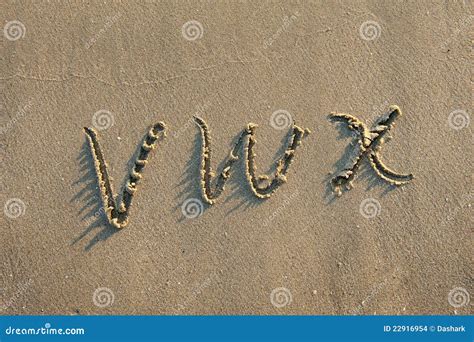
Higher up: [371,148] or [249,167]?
[371,148]

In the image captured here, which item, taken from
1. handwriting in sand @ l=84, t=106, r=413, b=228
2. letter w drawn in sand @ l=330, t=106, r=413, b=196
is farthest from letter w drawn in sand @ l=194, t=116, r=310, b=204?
letter w drawn in sand @ l=330, t=106, r=413, b=196

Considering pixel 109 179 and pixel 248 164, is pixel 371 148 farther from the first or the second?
pixel 109 179

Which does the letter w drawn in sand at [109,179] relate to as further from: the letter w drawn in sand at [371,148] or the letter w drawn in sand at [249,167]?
the letter w drawn in sand at [371,148]

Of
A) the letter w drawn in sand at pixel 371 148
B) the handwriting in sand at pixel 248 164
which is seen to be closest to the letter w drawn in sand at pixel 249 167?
the handwriting in sand at pixel 248 164

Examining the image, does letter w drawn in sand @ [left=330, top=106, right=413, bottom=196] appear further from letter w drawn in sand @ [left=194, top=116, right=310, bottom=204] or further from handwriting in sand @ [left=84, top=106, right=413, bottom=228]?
letter w drawn in sand @ [left=194, top=116, right=310, bottom=204]

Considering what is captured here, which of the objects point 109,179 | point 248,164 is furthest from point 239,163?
point 109,179
